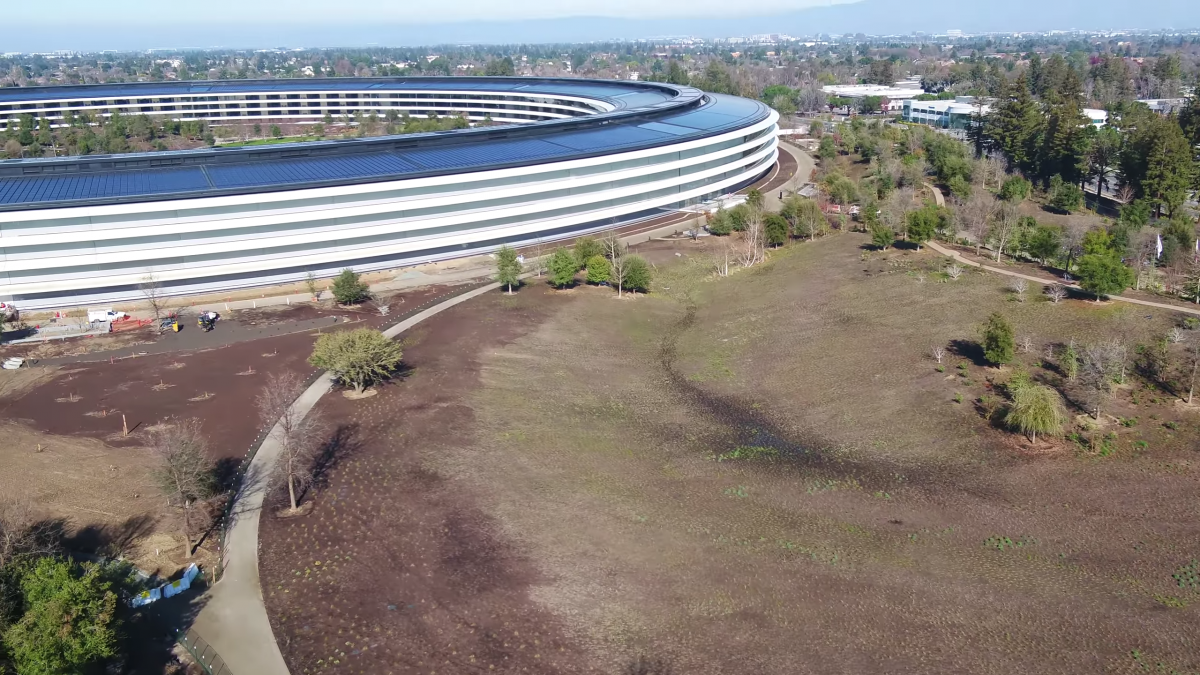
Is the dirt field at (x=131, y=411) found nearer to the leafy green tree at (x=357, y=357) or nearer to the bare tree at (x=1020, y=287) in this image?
the leafy green tree at (x=357, y=357)

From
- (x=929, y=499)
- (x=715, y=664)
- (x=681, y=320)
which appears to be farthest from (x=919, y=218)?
(x=715, y=664)

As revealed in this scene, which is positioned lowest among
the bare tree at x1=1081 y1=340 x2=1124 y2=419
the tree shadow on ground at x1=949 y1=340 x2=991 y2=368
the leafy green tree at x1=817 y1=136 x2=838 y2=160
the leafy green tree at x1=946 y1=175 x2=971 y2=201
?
the tree shadow on ground at x1=949 y1=340 x2=991 y2=368

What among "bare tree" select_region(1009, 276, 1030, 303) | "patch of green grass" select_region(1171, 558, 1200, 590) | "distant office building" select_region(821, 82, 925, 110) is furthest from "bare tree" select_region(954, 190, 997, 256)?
"distant office building" select_region(821, 82, 925, 110)

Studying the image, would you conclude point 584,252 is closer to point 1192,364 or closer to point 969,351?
point 969,351

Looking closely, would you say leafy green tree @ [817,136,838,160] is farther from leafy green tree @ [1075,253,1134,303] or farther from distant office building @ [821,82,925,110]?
leafy green tree @ [1075,253,1134,303]

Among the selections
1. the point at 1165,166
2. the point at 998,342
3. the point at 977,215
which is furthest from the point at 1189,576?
the point at 1165,166
